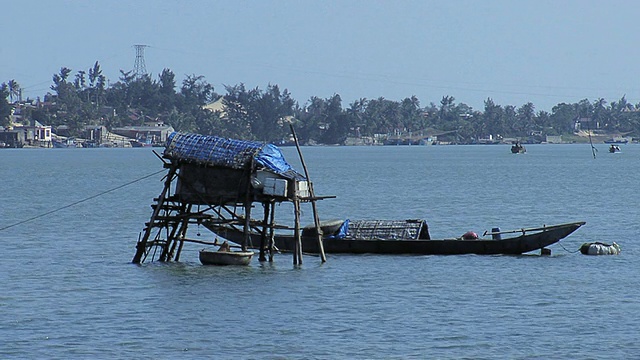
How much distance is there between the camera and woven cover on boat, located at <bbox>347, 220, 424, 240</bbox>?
1645 inches

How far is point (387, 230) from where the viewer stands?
41938 mm

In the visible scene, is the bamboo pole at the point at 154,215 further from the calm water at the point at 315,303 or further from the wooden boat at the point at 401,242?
the wooden boat at the point at 401,242

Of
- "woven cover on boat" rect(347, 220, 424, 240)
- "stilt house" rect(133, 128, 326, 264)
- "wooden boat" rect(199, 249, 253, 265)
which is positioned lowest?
"wooden boat" rect(199, 249, 253, 265)

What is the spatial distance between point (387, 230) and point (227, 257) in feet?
24.1

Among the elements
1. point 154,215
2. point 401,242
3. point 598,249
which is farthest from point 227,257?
point 598,249

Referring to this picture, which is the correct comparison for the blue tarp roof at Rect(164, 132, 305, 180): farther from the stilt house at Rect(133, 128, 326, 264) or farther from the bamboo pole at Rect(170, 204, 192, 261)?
the bamboo pole at Rect(170, 204, 192, 261)

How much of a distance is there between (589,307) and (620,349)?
5307mm

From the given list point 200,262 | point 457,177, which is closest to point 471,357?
point 200,262

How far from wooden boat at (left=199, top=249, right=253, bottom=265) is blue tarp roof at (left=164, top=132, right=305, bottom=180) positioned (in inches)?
116

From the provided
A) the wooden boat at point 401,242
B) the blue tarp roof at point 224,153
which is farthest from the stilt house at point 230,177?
the wooden boat at point 401,242

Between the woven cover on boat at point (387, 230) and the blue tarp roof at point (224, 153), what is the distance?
5.87 metres

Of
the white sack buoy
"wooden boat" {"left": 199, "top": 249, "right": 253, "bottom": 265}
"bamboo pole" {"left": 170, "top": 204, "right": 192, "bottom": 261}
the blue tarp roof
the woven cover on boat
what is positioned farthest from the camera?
the white sack buoy

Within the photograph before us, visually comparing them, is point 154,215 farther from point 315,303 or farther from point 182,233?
point 315,303

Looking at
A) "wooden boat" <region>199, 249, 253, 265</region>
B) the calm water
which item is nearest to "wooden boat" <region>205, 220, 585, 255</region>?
the calm water
